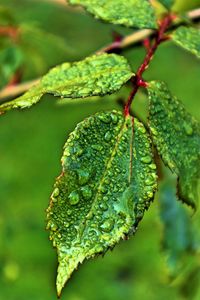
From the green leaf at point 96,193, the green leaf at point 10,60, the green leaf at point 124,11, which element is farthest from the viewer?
the green leaf at point 10,60

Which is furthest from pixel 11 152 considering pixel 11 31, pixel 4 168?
pixel 11 31

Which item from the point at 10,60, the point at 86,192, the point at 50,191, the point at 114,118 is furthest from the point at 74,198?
the point at 50,191

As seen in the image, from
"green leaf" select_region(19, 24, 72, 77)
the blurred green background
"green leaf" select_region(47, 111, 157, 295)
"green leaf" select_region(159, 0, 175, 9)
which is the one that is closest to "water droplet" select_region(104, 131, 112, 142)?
"green leaf" select_region(47, 111, 157, 295)

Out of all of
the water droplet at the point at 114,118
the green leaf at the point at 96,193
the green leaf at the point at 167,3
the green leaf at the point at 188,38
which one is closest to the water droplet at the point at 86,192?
the green leaf at the point at 96,193

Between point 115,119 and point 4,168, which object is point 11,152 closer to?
point 4,168

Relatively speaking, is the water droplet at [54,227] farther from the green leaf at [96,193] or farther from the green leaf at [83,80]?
the green leaf at [83,80]

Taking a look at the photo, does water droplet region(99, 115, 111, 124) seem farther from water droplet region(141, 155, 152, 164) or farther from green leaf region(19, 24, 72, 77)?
green leaf region(19, 24, 72, 77)

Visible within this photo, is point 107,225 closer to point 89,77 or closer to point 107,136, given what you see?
point 107,136
